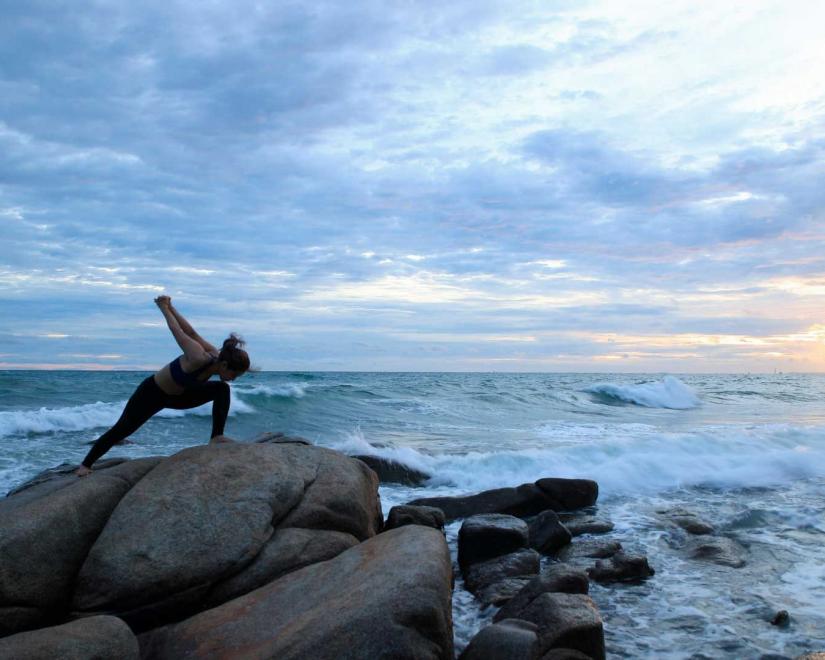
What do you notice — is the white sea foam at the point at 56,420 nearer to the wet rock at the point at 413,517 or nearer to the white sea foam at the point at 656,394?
the wet rock at the point at 413,517

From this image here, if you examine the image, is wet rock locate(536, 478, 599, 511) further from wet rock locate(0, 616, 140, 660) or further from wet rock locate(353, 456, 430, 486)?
wet rock locate(0, 616, 140, 660)

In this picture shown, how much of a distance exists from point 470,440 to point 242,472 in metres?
14.3

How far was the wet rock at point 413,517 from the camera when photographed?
28.5ft

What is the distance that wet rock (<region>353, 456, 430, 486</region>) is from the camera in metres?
13.6

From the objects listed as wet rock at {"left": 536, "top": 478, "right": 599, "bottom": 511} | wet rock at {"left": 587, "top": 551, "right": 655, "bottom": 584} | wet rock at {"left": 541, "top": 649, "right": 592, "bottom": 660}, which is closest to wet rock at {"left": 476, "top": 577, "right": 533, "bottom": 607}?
wet rock at {"left": 587, "top": 551, "right": 655, "bottom": 584}

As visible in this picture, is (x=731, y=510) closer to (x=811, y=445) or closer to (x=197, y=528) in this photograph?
(x=811, y=445)

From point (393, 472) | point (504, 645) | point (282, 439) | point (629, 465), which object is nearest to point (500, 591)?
point (504, 645)

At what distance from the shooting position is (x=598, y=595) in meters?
7.53

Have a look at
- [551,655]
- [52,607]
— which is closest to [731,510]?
[551,655]

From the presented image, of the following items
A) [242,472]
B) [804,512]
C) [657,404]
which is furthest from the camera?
[657,404]

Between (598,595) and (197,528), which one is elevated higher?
(197,528)

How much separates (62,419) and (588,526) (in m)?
18.7

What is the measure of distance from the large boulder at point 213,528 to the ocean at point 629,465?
5.80ft

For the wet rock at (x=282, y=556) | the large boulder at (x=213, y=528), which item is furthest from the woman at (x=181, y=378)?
the wet rock at (x=282, y=556)
